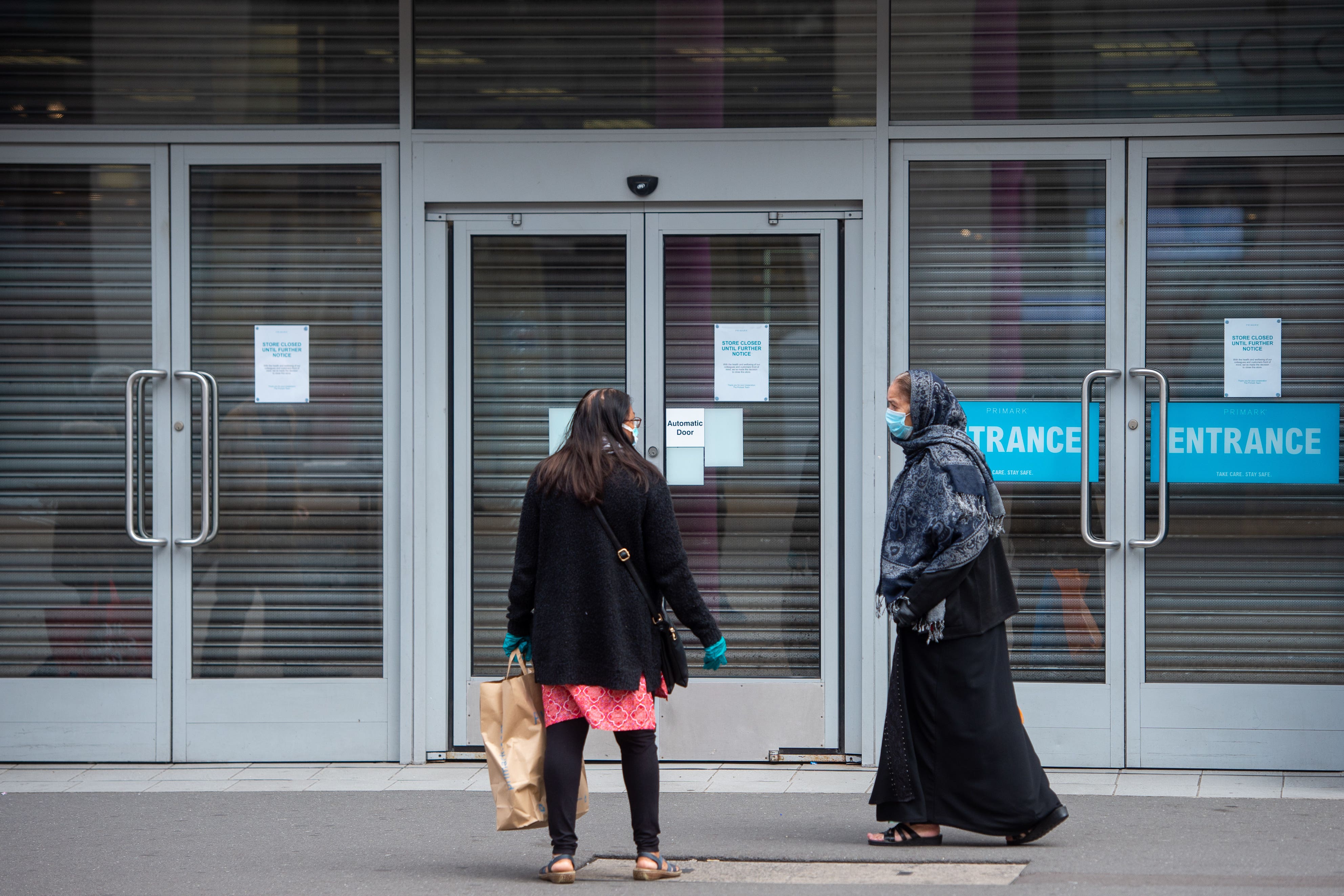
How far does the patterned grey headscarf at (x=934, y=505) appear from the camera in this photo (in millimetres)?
5379

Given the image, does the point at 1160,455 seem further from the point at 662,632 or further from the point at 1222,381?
the point at 662,632

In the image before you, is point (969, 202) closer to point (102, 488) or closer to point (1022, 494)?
point (1022, 494)

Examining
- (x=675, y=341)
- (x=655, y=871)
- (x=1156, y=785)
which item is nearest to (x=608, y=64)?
(x=675, y=341)

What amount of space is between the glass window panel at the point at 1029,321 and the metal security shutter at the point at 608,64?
885 mm

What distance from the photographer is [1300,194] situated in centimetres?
700

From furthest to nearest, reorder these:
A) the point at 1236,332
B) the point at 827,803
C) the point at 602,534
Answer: the point at 1236,332 < the point at 827,803 < the point at 602,534

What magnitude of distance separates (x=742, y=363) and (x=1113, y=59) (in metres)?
2.25

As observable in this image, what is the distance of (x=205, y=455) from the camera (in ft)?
23.6

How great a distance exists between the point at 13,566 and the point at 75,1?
9.16 ft

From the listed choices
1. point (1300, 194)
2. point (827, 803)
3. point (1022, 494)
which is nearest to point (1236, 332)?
point (1300, 194)

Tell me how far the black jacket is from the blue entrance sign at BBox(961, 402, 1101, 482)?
1633mm

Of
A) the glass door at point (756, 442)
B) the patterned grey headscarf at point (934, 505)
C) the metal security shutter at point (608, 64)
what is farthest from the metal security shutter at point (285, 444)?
the patterned grey headscarf at point (934, 505)

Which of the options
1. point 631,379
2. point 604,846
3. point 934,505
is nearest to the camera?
point 934,505

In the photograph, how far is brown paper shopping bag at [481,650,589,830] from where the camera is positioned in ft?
16.8
